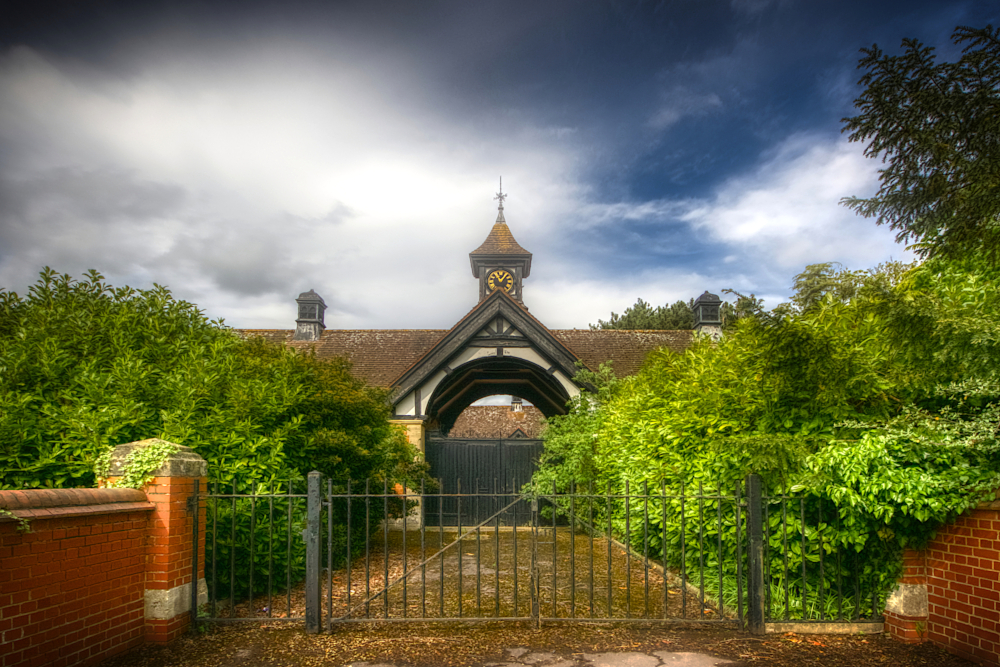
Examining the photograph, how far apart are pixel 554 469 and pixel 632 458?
15.7ft

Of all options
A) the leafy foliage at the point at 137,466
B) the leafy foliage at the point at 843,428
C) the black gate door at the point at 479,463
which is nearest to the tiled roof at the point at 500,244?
the black gate door at the point at 479,463

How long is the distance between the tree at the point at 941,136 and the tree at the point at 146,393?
229 inches

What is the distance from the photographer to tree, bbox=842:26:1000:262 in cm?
402

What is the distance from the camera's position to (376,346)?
→ 16516 millimetres

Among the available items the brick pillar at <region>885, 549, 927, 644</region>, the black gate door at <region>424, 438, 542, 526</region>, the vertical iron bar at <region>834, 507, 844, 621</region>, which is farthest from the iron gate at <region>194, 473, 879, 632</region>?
the black gate door at <region>424, 438, 542, 526</region>

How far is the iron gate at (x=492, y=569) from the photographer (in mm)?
4770

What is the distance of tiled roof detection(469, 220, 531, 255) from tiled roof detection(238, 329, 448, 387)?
12.8 ft

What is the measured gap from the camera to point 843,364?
181 inches

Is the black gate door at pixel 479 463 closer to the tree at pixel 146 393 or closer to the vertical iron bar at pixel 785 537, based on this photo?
the tree at pixel 146 393

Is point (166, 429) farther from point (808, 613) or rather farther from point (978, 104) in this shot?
point (978, 104)

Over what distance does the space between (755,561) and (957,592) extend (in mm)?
1322

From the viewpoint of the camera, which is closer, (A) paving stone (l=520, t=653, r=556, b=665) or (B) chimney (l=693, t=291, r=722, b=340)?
(A) paving stone (l=520, t=653, r=556, b=665)

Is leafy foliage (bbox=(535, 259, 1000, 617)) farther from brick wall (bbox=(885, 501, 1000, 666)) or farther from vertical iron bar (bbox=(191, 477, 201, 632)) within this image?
vertical iron bar (bbox=(191, 477, 201, 632))

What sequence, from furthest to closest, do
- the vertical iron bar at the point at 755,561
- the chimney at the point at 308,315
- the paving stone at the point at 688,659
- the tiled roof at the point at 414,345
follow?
the chimney at the point at 308,315, the tiled roof at the point at 414,345, the vertical iron bar at the point at 755,561, the paving stone at the point at 688,659
